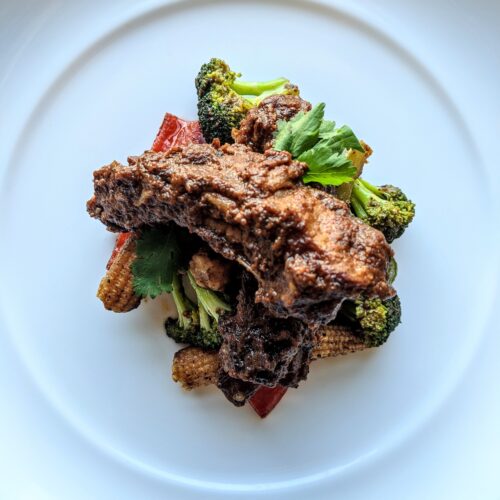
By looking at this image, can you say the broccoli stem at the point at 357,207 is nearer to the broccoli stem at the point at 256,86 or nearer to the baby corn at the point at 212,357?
the baby corn at the point at 212,357

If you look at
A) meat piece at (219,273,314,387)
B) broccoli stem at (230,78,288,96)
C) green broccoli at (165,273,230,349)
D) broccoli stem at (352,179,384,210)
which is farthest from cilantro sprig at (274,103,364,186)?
green broccoli at (165,273,230,349)

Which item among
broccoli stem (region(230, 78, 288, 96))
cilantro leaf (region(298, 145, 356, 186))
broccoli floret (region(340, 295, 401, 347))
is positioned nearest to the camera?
cilantro leaf (region(298, 145, 356, 186))

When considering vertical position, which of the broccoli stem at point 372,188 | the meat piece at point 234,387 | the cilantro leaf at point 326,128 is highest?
the cilantro leaf at point 326,128

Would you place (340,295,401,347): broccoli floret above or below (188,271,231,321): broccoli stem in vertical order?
below

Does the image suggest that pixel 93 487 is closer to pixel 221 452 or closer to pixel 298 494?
pixel 221 452

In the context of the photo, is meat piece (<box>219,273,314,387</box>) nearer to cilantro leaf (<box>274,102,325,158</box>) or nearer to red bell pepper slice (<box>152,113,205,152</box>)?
cilantro leaf (<box>274,102,325,158</box>)

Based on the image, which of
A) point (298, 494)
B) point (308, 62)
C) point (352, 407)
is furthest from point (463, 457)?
point (308, 62)

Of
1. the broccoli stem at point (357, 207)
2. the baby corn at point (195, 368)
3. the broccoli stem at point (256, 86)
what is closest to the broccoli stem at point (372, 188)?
the broccoli stem at point (357, 207)
